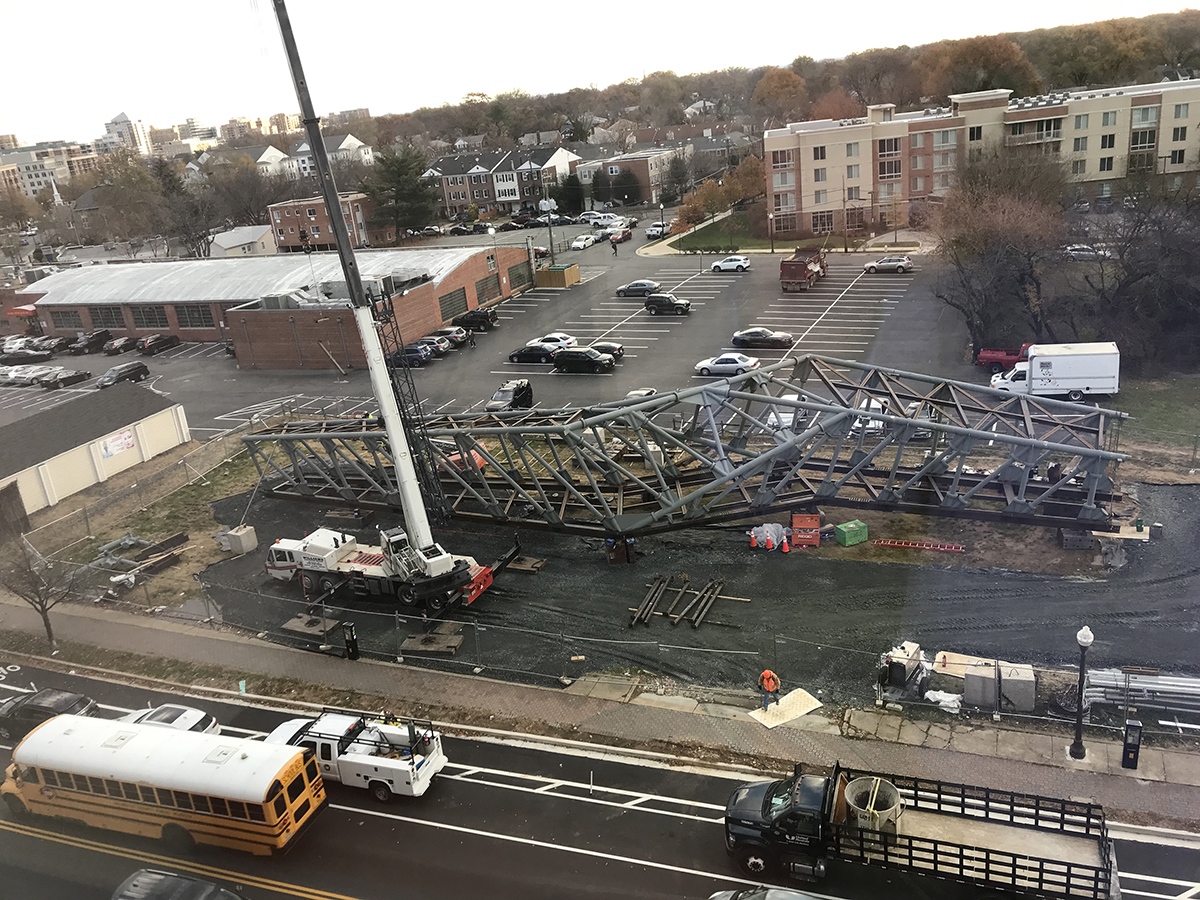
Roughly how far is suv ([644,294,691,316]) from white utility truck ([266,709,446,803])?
108 feet

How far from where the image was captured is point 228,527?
26438 millimetres

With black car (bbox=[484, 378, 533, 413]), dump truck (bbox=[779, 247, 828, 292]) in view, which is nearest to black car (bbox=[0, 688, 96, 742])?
black car (bbox=[484, 378, 533, 413])

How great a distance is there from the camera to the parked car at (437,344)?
42.7m

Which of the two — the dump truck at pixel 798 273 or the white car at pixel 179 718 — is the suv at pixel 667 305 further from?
the white car at pixel 179 718

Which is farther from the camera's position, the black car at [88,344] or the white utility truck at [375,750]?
the black car at [88,344]

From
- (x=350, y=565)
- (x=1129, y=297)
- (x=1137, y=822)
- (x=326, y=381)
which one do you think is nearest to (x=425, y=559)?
(x=350, y=565)

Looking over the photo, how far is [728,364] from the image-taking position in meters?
35.3

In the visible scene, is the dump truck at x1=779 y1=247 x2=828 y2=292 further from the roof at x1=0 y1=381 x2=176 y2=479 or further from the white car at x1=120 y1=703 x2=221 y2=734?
the white car at x1=120 y1=703 x2=221 y2=734

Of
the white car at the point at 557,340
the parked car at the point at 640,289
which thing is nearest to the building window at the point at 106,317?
the white car at the point at 557,340

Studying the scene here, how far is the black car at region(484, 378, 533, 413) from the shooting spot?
33312 mm

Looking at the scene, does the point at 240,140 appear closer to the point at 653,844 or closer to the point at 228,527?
the point at 228,527

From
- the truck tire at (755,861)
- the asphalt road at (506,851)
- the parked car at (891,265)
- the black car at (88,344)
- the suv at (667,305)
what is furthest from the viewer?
the black car at (88,344)

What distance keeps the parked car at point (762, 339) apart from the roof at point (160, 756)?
29055 millimetres

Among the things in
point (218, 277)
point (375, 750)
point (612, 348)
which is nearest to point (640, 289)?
point (612, 348)
